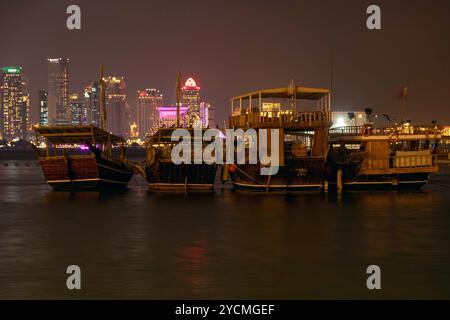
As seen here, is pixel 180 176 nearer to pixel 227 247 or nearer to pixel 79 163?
pixel 79 163

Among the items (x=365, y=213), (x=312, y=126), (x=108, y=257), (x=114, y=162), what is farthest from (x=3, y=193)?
(x=108, y=257)

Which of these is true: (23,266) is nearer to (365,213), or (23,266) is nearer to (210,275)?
(210,275)

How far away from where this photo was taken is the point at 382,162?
5219 centimetres

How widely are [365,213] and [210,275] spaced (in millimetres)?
19143

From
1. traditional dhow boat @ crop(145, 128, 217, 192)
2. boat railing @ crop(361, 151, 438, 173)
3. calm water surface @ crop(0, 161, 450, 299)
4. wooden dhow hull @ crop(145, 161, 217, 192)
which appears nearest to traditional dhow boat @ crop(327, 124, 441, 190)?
boat railing @ crop(361, 151, 438, 173)

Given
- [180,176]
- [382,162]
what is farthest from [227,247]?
[382,162]

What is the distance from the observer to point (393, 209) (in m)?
42.0
